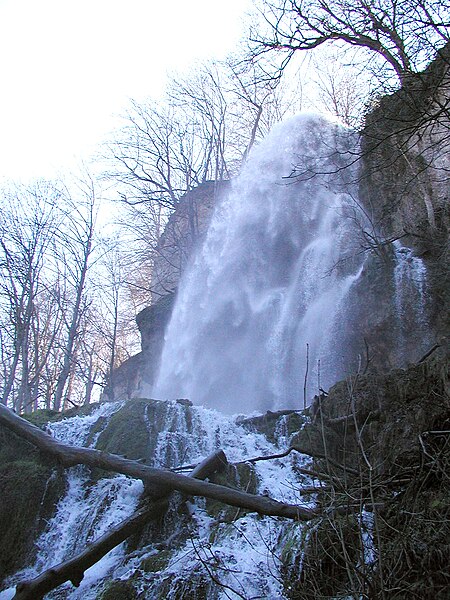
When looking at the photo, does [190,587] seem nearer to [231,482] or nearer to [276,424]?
[231,482]

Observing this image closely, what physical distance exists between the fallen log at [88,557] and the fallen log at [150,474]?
243mm

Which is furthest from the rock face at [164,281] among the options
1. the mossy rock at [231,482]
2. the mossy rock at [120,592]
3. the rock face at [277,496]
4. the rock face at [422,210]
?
the mossy rock at [120,592]

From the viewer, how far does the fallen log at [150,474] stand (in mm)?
4859

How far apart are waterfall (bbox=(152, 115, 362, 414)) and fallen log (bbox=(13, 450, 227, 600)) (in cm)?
607

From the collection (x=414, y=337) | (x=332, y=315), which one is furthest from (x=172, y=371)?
(x=414, y=337)

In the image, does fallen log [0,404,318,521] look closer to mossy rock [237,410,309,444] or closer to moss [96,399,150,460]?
moss [96,399,150,460]

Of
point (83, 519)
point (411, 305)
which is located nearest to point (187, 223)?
point (411, 305)

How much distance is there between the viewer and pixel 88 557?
17.3 feet

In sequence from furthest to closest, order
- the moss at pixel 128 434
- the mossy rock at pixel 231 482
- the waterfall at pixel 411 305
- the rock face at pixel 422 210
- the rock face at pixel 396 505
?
the waterfall at pixel 411 305
the rock face at pixel 422 210
the moss at pixel 128 434
the mossy rock at pixel 231 482
the rock face at pixel 396 505

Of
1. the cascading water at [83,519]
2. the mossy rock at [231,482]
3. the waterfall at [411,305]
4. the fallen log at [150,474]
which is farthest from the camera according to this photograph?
the waterfall at [411,305]

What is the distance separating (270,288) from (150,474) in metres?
10.2

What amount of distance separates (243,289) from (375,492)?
1273cm

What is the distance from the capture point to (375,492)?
3.53 meters

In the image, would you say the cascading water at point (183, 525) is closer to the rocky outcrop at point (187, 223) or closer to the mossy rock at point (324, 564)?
the mossy rock at point (324, 564)
